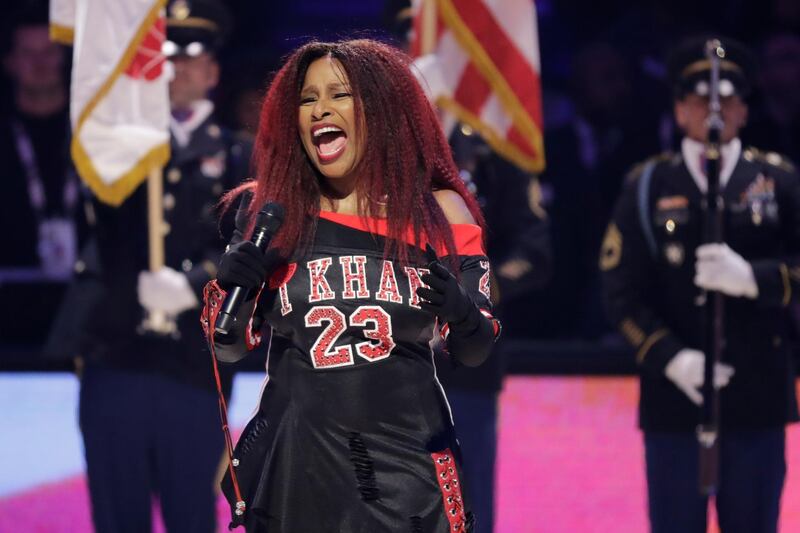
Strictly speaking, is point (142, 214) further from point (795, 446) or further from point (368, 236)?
point (795, 446)

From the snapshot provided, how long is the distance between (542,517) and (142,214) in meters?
1.96

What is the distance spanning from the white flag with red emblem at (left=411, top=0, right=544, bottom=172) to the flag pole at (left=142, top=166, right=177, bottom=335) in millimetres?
976

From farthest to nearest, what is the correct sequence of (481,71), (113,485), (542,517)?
(542,517) < (481,71) < (113,485)

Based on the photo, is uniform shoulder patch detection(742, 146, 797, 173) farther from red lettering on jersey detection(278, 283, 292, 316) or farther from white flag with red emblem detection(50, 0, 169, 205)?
red lettering on jersey detection(278, 283, 292, 316)

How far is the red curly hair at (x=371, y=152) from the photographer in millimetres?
2742

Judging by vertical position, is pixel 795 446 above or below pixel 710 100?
below

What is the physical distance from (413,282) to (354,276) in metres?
0.11

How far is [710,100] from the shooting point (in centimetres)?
441

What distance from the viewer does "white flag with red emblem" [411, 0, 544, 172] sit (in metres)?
4.84

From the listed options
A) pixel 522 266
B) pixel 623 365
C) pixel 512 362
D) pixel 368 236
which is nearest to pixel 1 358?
pixel 512 362

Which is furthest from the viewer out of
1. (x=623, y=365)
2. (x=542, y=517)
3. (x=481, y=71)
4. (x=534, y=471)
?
(x=623, y=365)

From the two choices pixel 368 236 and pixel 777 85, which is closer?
pixel 368 236

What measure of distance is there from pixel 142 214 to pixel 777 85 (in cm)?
412

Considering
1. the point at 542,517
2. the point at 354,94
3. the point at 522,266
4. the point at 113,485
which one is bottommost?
the point at 542,517
